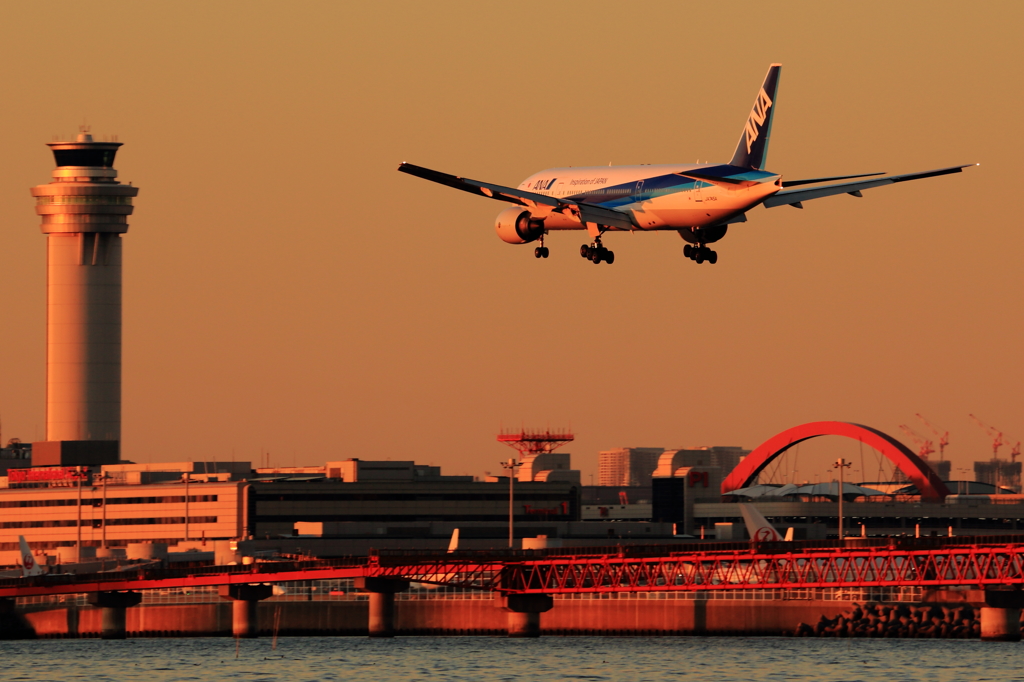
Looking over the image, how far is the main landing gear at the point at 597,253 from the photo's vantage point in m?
105

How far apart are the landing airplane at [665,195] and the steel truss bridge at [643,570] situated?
44.7 metres

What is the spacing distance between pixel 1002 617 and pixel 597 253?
57.1 m

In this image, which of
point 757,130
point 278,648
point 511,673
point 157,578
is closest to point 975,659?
Result: point 511,673

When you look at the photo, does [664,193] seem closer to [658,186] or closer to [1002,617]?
[658,186]

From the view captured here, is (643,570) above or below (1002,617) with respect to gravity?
above

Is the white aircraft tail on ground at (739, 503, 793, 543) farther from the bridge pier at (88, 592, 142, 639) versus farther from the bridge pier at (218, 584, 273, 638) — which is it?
the bridge pier at (88, 592, 142, 639)

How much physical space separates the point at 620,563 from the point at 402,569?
61.6 feet

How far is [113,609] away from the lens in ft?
560

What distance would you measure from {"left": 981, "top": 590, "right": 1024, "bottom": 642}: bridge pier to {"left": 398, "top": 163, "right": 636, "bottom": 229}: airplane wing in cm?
5599

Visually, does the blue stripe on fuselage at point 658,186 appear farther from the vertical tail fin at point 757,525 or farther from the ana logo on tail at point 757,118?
the vertical tail fin at point 757,525

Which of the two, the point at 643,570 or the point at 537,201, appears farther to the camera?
the point at 643,570

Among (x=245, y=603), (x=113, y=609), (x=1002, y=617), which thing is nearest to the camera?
(x=1002, y=617)

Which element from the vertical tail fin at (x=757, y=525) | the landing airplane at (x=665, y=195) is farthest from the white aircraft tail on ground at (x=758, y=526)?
the landing airplane at (x=665, y=195)

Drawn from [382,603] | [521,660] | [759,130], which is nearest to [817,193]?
[759,130]
